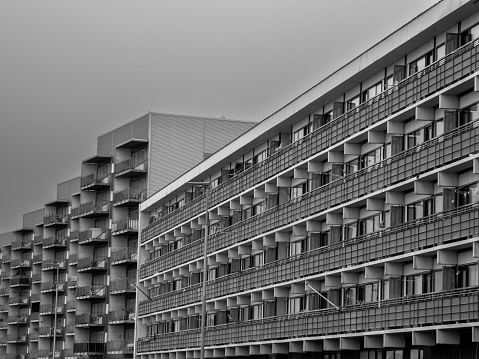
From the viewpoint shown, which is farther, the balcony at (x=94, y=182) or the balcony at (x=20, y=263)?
the balcony at (x=20, y=263)

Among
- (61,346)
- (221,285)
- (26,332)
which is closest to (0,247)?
(26,332)

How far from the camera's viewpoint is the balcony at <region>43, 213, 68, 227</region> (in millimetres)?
141000

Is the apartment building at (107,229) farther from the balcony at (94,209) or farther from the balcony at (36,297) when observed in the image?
the balcony at (36,297)

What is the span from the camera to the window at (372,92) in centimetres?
5488

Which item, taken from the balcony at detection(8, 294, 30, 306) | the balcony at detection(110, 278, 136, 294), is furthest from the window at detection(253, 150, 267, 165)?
the balcony at detection(8, 294, 30, 306)

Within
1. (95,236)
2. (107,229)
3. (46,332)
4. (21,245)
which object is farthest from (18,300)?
(107,229)

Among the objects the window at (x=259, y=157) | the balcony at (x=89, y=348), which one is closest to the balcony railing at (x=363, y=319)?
the window at (x=259, y=157)

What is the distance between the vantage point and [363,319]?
52469 mm

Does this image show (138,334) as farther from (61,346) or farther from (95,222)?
(61,346)

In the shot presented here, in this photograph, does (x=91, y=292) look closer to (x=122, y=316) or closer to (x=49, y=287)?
(x=122, y=316)

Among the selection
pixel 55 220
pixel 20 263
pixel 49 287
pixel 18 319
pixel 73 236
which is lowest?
pixel 18 319

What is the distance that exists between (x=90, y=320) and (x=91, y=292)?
3.08 meters

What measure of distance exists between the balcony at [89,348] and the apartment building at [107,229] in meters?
0.11

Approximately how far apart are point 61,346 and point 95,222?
18.4m
